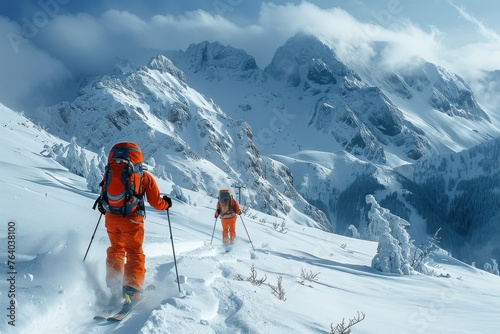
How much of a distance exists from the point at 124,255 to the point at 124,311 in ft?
3.50

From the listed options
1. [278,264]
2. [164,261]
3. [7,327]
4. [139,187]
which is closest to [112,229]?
[139,187]

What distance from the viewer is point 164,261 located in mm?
6184

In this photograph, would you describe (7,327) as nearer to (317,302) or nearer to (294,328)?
(294,328)

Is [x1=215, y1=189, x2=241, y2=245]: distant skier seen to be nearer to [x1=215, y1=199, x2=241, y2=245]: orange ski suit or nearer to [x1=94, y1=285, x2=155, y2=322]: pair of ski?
[x1=215, y1=199, x2=241, y2=245]: orange ski suit

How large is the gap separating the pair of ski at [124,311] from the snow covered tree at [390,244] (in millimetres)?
8616

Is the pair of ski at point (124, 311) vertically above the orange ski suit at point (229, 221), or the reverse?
the orange ski suit at point (229, 221)

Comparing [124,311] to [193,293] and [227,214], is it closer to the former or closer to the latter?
[193,293]

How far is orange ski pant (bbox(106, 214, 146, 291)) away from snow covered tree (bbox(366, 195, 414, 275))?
848 centimetres

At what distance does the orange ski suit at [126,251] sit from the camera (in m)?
4.66

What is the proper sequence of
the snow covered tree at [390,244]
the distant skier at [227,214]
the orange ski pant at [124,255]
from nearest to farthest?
the orange ski pant at [124,255] < the distant skier at [227,214] < the snow covered tree at [390,244]

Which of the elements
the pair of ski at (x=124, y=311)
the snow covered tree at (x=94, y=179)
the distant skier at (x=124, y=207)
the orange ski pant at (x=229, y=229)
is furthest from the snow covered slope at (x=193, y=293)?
the snow covered tree at (x=94, y=179)

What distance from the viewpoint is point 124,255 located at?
16.3 feet

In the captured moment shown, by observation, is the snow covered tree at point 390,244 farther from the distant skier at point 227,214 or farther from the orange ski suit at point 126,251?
the orange ski suit at point 126,251

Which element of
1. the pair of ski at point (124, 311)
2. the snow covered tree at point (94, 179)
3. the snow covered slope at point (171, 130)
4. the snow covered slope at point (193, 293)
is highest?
the snow covered slope at point (171, 130)
